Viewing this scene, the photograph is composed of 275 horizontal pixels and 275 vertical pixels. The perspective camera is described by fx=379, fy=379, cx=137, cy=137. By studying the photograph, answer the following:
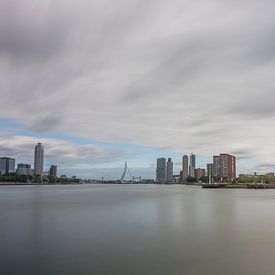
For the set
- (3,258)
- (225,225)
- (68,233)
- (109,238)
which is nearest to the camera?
(3,258)

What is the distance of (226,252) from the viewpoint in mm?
21422

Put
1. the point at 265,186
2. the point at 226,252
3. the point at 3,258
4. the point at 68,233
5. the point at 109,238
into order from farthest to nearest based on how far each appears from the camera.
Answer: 1. the point at 265,186
2. the point at 68,233
3. the point at 109,238
4. the point at 226,252
5. the point at 3,258

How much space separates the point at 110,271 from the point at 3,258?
6.28m

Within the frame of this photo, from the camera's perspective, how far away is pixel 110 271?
1703 cm

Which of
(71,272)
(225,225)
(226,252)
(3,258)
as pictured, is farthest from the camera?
(225,225)

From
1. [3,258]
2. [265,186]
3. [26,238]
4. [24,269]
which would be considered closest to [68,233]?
[26,238]

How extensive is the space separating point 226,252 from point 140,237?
22.0 feet

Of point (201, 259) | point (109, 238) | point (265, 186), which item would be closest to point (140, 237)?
point (109, 238)

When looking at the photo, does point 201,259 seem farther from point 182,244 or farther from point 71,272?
point 71,272

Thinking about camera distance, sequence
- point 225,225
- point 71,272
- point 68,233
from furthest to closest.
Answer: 1. point 225,225
2. point 68,233
3. point 71,272

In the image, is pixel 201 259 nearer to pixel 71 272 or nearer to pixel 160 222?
pixel 71 272

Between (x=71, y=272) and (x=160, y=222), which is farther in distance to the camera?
(x=160, y=222)

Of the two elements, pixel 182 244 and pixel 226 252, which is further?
pixel 182 244

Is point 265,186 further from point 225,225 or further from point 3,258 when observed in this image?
point 3,258
